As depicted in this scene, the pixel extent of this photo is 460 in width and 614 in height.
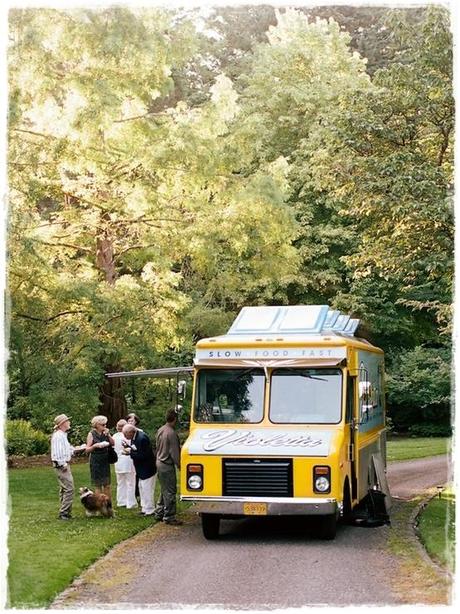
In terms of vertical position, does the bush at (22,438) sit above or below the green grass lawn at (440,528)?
below

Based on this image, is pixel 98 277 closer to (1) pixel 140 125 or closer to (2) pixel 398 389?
(1) pixel 140 125

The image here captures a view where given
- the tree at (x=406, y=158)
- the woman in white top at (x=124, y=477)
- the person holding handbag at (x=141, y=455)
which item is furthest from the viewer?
the woman in white top at (x=124, y=477)

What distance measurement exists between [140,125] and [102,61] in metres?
3.20

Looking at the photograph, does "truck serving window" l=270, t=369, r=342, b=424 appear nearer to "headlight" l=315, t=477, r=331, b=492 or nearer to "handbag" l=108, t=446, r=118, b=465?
"headlight" l=315, t=477, r=331, b=492

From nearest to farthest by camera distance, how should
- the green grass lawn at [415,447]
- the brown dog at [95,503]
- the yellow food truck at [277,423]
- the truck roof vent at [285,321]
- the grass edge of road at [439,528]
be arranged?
the grass edge of road at [439,528] → the yellow food truck at [277,423] → the truck roof vent at [285,321] → the brown dog at [95,503] → the green grass lawn at [415,447]

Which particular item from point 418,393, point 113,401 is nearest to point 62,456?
point 113,401

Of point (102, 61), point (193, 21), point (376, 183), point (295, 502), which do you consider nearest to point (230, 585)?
point (295, 502)

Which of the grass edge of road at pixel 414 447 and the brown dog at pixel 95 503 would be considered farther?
the grass edge of road at pixel 414 447

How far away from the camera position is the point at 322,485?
42.5 feet

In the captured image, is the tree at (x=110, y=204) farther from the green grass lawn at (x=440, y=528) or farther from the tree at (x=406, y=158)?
the green grass lawn at (x=440, y=528)

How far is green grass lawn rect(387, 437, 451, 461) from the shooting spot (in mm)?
31797

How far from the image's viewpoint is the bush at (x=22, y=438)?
28.0 meters

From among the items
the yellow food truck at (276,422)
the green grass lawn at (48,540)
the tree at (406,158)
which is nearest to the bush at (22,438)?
the green grass lawn at (48,540)

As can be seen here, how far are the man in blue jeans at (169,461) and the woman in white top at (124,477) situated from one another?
4.85 feet
